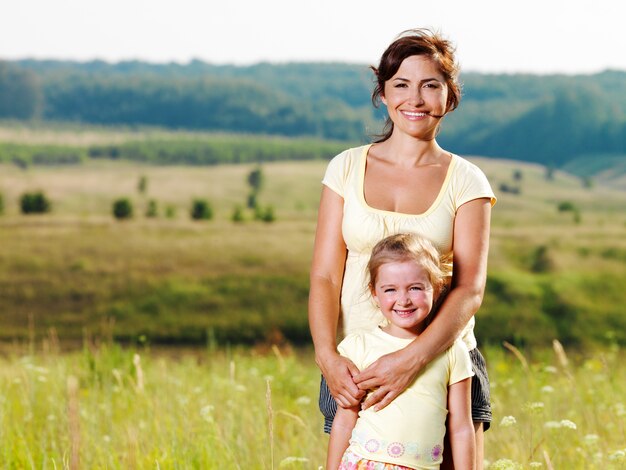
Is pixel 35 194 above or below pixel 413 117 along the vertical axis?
below

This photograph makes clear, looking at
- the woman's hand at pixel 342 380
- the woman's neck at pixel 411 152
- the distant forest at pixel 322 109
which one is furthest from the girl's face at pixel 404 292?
the distant forest at pixel 322 109

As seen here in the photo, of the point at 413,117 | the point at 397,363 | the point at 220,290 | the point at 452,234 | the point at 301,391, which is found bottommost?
the point at 220,290

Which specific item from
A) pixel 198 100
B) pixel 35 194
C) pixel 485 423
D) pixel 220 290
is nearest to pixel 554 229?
pixel 220 290

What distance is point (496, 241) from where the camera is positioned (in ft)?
155

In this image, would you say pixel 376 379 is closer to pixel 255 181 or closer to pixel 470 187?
pixel 470 187

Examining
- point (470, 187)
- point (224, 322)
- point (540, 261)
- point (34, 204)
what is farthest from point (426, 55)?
point (34, 204)

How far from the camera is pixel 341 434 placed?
316 cm

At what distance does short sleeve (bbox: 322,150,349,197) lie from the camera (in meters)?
3.32

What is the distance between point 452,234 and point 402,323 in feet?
1.34

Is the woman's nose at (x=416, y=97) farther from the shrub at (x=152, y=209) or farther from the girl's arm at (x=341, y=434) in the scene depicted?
the shrub at (x=152, y=209)

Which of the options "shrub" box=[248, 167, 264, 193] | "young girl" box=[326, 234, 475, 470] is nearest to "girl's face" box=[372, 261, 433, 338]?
"young girl" box=[326, 234, 475, 470]

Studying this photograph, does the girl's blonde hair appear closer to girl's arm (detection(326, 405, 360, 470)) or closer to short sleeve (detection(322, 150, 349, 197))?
short sleeve (detection(322, 150, 349, 197))

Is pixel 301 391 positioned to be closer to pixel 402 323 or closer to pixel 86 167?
pixel 402 323

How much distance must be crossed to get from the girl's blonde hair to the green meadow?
595 mm
